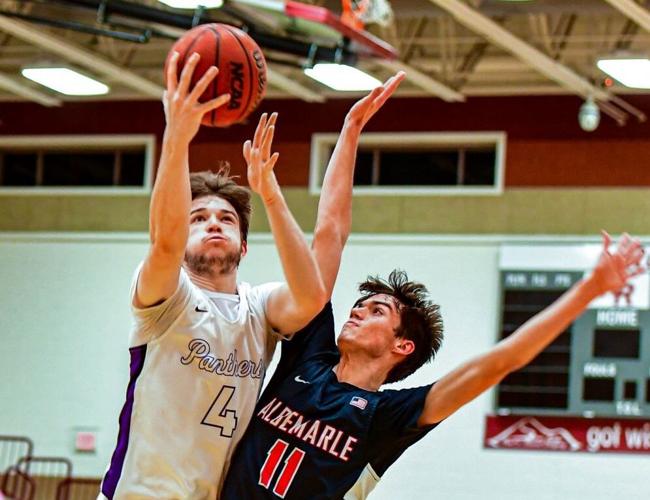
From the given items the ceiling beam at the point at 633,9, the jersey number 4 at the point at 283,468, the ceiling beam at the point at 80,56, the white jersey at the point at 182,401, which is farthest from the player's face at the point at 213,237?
the ceiling beam at the point at 80,56

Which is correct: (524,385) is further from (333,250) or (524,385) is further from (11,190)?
(333,250)

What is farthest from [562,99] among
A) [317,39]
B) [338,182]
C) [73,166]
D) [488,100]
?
[338,182]

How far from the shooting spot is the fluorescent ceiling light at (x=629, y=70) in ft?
43.0

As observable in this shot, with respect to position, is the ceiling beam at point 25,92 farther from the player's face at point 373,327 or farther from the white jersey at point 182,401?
the white jersey at point 182,401

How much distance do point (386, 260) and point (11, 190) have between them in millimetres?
4945

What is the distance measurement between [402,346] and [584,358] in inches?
337

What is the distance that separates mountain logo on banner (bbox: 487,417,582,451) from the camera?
13.7 metres

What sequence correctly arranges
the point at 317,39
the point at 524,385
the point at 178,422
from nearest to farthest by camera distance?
1. the point at 178,422
2. the point at 317,39
3. the point at 524,385

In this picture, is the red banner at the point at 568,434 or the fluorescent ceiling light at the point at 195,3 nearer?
the fluorescent ceiling light at the point at 195,3

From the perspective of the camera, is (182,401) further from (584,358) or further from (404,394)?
(584,358)

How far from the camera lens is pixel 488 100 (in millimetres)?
15352

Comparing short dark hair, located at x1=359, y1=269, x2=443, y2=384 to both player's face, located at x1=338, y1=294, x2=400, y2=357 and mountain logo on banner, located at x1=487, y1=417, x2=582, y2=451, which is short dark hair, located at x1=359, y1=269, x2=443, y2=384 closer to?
player's face, located at x1=338, y1=294, x2=400, y2=357

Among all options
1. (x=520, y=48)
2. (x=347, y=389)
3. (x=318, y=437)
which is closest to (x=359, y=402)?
(x=347, y=389)

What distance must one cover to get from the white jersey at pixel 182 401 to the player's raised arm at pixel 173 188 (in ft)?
0.44
